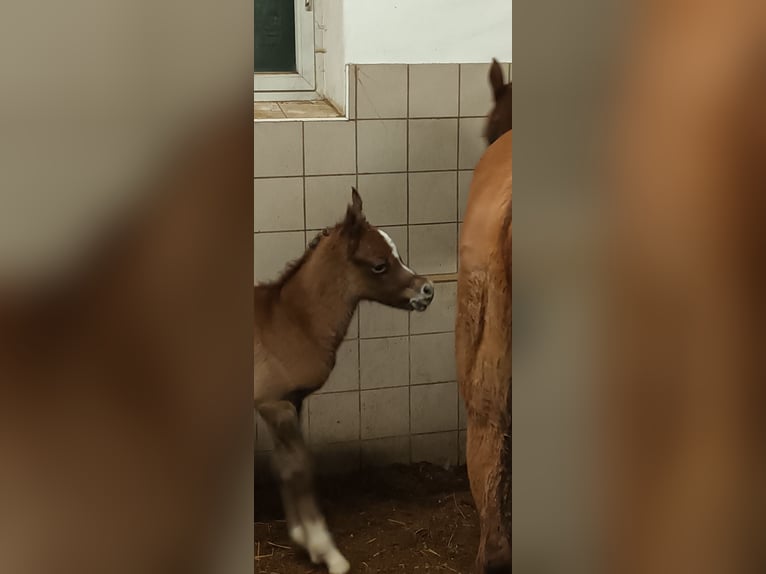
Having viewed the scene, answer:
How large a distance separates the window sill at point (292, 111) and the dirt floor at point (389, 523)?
69 centimetres

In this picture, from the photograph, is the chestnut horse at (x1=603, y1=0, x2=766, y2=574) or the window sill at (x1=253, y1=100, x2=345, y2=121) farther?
the window sill at (x1=253, y1=100, x2=345, y2=121)

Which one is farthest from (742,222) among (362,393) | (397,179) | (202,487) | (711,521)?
(362,393)

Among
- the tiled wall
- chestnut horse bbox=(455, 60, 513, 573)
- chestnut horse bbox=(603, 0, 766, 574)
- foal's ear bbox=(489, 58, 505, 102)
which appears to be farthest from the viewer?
the tiled wall

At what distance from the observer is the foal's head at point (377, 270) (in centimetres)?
142

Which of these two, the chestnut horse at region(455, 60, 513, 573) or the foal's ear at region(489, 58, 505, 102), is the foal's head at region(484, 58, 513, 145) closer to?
the foal's ear at region(489, 58, 505, 102)

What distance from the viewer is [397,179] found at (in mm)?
1567

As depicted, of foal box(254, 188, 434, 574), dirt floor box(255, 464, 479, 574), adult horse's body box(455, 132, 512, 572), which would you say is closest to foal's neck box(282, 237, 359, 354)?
foal box(254, 188, 434, 574)

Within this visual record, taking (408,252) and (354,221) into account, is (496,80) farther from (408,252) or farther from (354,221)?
(408,252)

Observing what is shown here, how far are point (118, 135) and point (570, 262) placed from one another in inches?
13.1

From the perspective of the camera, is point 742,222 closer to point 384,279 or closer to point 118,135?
point 118,135

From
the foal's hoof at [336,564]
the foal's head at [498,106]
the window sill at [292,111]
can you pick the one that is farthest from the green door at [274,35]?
the foal's hoof at [336,564]

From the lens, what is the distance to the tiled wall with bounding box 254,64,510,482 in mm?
1504

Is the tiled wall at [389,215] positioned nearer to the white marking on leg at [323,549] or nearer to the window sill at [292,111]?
the window sill at [292,111]

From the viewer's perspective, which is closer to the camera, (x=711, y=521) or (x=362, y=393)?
(x=711, y=521)
